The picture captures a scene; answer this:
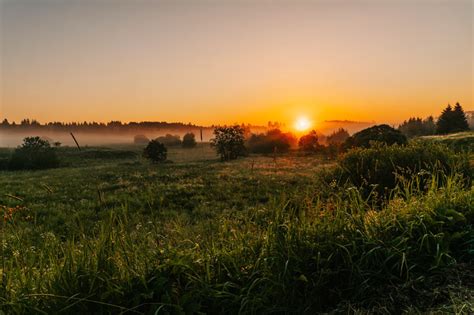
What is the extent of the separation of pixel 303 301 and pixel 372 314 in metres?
0.75

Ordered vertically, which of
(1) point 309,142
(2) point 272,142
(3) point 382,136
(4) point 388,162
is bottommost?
(4) point 388,162

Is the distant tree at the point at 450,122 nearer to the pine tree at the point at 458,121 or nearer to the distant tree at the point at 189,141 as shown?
the pine tree at the point at 458,121

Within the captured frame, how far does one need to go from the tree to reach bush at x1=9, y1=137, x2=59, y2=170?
84.5 feet

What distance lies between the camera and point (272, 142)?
80562 mm

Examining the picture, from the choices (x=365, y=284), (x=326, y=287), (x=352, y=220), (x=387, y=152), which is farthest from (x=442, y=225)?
(x=387, y=152)

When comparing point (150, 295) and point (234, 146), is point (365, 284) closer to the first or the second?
point (150, 295)

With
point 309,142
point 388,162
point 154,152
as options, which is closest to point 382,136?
point 388,162

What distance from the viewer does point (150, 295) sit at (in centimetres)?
351

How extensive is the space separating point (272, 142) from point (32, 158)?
48.8 m

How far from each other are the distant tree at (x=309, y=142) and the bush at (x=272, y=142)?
141 inches

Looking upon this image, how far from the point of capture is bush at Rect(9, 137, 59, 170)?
2008 inches

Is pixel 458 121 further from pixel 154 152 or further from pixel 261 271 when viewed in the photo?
pixel 261 271

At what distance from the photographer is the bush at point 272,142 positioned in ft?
261

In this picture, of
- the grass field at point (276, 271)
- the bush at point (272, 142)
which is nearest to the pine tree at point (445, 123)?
the bush at point (272, 142)
